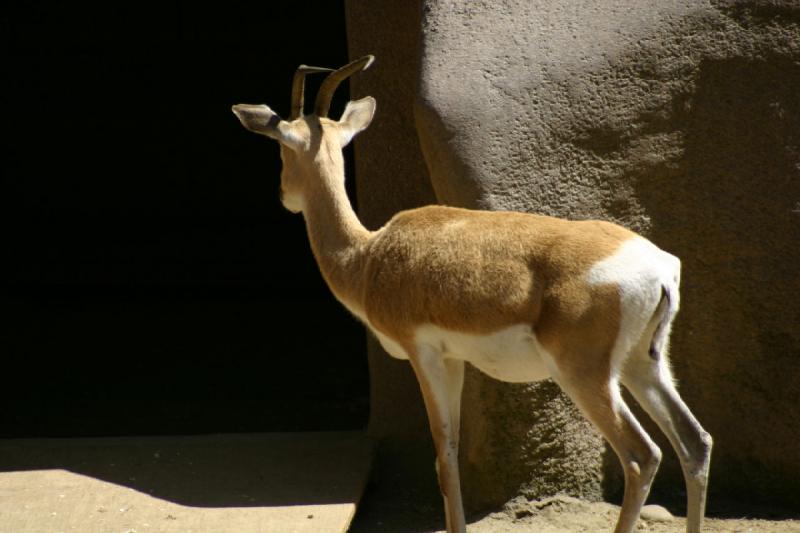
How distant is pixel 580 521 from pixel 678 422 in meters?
1.12

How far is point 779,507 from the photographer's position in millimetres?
5668

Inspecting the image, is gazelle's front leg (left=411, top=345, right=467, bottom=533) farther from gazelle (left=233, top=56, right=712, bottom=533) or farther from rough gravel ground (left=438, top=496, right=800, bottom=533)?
rough gravel ground (left=438, top=496, right=800, bottom=533)

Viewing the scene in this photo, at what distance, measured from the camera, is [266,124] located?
16.5 ft

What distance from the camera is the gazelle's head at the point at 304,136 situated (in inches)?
198

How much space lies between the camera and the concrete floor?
5.30m

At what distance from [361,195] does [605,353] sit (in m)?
2.49

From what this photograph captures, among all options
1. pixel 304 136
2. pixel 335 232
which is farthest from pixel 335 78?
pixel 335 232

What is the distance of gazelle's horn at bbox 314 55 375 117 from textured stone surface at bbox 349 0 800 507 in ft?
1.29

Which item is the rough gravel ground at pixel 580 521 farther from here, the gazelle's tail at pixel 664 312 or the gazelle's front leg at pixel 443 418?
the gazelle's tail at pixel 664 312

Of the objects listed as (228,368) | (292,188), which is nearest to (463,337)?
(292,188)

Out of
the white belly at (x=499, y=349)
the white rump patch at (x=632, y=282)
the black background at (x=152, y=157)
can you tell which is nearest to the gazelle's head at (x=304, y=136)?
the white belly at (x=499, y=349)

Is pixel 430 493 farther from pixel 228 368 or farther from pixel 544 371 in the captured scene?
pixel 228 368

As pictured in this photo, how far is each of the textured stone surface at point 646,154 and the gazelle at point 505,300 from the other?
1.87ft

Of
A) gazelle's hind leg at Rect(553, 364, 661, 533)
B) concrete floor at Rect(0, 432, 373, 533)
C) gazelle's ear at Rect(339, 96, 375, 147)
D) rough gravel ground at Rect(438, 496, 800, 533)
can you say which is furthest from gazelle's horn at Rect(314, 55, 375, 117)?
rough gravel ground at Rect(438, 496, 800, 533)
